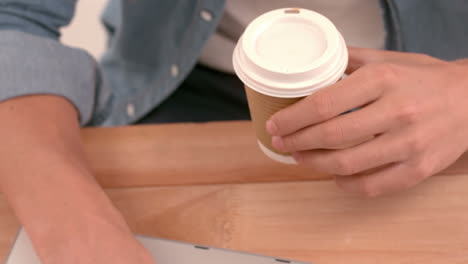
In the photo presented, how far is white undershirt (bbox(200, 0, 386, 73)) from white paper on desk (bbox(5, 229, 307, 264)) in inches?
15.3

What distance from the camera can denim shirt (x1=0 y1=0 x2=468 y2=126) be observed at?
585 mm

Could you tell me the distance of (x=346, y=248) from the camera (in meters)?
0.49

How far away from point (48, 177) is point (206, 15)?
0.35 m

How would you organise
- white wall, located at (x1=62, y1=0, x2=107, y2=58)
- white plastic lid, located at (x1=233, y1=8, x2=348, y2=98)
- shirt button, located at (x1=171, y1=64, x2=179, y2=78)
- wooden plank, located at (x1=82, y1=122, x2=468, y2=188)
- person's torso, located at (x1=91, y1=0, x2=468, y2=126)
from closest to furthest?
white plastic lid, located at (x1=233, y1=8, x2=348, y2=98)
wooden plank, located at (x1=82, y1=122, x2=468, y2=188)
person's torso, located at (x1=91, y1=0, x2=468, y2=126)
shirt button, located at (x1=171, y1=64, x2=179, y2=78)
white wall, located at (x1=62, y1=0, x2=107, y2=58)

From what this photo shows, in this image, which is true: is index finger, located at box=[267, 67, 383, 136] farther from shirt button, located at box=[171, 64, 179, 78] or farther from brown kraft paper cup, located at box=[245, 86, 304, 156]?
shirt button, located at box=[171, 64, 179, 78]

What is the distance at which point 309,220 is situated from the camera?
1.70 ft

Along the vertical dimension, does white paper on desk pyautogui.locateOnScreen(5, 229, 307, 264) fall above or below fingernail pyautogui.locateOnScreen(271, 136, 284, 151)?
below

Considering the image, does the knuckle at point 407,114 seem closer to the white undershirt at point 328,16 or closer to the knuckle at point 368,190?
the knuckle at point 368,190

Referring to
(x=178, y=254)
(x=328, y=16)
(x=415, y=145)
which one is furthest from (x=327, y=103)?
(x=328, y=16)

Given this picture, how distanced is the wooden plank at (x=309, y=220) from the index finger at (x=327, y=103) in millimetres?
129

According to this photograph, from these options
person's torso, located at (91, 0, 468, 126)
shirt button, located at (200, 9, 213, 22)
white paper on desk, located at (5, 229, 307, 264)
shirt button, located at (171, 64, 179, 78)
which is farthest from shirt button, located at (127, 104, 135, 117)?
white paper on desk, located at (5, 229, 307, 264)

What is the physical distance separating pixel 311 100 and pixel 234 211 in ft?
0.62

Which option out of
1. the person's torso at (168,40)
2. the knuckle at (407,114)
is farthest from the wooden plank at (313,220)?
the person's torso at (168,40)

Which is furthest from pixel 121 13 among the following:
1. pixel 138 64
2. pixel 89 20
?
pixel 89 20
